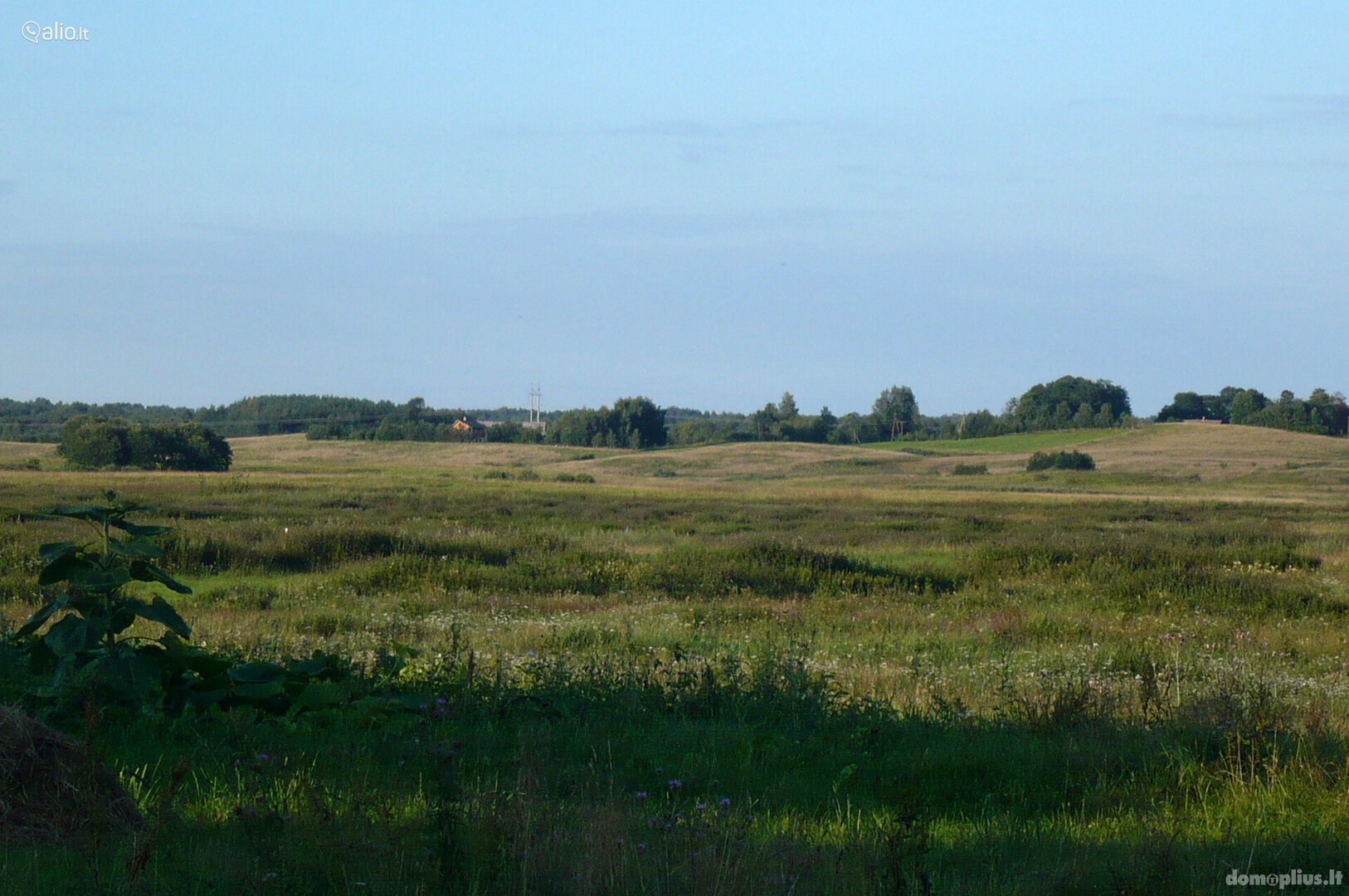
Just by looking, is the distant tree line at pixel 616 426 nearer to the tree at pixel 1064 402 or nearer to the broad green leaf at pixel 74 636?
the tree at pixel 1064 402

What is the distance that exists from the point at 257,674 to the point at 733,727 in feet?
9.66

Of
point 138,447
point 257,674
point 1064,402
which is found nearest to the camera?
point 257,674

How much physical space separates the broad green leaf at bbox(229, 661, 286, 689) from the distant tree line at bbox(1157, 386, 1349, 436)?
5049 inches

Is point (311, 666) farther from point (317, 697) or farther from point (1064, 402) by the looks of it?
point (1064, 402)

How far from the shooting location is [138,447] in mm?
66125

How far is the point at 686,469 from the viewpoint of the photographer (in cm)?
8731

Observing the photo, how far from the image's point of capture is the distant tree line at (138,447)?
64.6m

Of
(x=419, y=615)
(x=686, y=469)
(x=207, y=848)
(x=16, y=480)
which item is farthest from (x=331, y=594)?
(x=686, y=469)

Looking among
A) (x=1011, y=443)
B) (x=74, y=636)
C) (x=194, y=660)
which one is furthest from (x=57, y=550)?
(x=1011, y=443)

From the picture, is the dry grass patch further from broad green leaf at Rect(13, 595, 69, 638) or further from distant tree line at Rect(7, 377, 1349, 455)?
distant tree line at Rect(7, 377, 1349, 455)

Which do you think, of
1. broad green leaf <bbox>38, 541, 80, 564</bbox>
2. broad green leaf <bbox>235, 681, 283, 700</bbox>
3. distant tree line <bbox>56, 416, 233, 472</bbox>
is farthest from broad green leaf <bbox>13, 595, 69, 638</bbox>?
distant tree line <bbox>56, 416, 233, 472</bbox>

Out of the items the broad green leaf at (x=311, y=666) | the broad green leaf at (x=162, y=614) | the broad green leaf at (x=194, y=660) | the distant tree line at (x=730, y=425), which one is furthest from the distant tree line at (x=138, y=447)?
the broad green leaf at (x=162, y=614)

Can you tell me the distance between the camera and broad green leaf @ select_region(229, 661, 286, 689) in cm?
614

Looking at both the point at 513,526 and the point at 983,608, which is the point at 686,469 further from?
the point at 983,608
